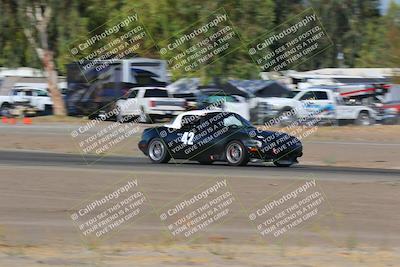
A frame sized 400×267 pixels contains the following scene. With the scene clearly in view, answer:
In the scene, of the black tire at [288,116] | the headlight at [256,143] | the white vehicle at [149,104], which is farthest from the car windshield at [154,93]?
the headlight at [256,143]

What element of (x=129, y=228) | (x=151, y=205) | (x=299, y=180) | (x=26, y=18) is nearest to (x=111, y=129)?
(x=26, y=18)

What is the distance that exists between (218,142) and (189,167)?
866mm

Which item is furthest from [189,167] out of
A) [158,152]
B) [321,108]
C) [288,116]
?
[321,108]

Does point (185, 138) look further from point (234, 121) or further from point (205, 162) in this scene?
point (234, 121)

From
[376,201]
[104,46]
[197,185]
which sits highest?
→ [104,46]

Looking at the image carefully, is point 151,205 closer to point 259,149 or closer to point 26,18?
point 259,149

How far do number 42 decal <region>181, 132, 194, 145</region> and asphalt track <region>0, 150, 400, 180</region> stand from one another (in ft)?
1.83

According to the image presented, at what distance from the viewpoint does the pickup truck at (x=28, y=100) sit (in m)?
44.3

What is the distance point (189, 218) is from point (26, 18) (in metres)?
27.1

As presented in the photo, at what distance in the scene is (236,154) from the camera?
821 inches

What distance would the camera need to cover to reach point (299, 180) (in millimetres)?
17969

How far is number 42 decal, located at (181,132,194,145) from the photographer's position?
21344mm

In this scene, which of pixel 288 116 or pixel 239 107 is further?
pixel 239 107

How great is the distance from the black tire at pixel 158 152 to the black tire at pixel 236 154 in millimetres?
1604
